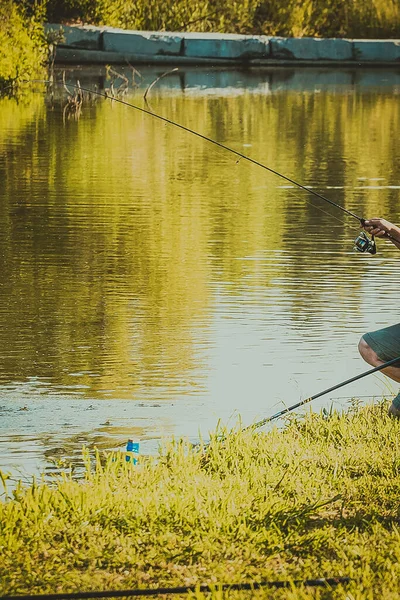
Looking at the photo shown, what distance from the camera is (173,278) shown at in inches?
345

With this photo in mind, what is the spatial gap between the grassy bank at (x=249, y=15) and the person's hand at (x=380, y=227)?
26.1 m

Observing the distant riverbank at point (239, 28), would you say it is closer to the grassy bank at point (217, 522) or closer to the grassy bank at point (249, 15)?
the grassy bank at point (249, 15)

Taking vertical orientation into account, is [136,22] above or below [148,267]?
above

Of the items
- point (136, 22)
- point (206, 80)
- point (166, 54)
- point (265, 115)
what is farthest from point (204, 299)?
point (136, 22)

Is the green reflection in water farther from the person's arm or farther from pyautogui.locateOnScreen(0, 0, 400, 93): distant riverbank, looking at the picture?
pyautogui.locateOnScreen(0, 0, 400, 93): distant riverbank

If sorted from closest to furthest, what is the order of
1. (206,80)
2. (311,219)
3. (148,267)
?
(148,267)
(311,219)
(206,80)

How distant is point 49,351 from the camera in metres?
6.96

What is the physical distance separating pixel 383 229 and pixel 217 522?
1676 millimetres

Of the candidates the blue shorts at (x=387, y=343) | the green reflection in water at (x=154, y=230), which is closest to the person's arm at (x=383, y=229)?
the blue shorts at (x=387, y=343)

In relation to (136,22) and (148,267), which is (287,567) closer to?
(148,267)

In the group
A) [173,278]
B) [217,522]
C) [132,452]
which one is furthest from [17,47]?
[217,522]

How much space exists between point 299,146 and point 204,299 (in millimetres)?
8220

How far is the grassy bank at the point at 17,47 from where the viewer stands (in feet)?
72.8

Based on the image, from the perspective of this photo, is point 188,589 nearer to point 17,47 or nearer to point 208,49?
point 17,47
